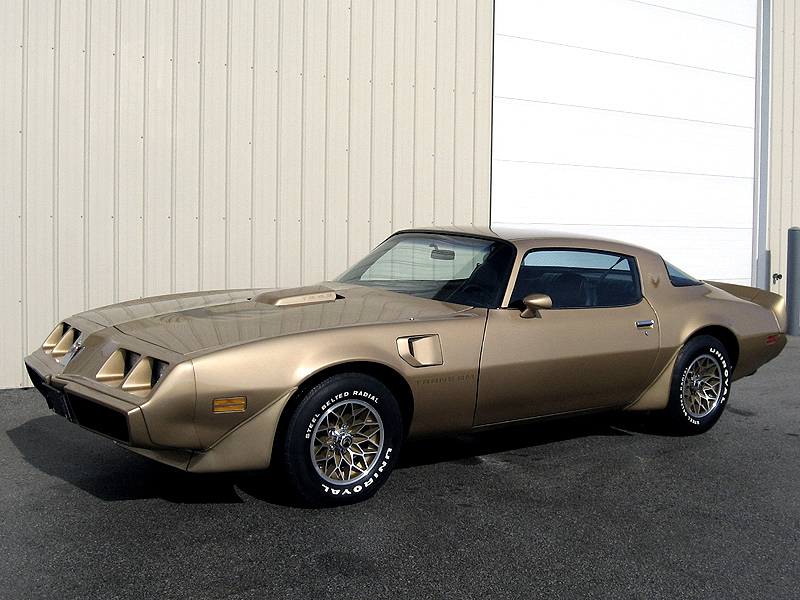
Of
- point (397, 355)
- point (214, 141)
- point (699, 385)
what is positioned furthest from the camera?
point (214, 141)

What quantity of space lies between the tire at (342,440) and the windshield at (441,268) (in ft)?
3.14

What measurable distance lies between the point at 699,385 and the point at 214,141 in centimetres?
430

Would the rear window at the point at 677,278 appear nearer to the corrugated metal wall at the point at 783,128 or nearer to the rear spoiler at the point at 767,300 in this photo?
the rear spoiler at the point at 767,300

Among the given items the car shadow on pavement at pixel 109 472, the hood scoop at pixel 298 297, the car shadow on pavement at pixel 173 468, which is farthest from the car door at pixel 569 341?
the car shadow on pavement at pixel 109 472

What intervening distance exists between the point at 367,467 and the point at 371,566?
79 cm

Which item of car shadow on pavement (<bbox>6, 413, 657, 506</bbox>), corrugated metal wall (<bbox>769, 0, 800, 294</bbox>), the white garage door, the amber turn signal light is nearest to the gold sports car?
the amber turn signal light

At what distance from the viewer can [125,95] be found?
7121 mm

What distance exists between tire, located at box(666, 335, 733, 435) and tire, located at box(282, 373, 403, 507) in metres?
2.16

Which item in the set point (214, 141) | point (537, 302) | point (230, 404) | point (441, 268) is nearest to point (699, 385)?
point (537, 302)

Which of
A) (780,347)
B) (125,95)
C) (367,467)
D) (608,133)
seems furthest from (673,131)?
(367,467)

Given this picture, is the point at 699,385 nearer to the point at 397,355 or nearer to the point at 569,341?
the point at 569,341

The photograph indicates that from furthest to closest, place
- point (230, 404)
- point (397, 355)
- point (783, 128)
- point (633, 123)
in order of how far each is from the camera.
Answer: point (783, 128) < point (633, 123) < point (397, 355) < point (230, 404)

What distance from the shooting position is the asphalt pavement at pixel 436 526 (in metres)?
3.34

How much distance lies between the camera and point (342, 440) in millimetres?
4148
